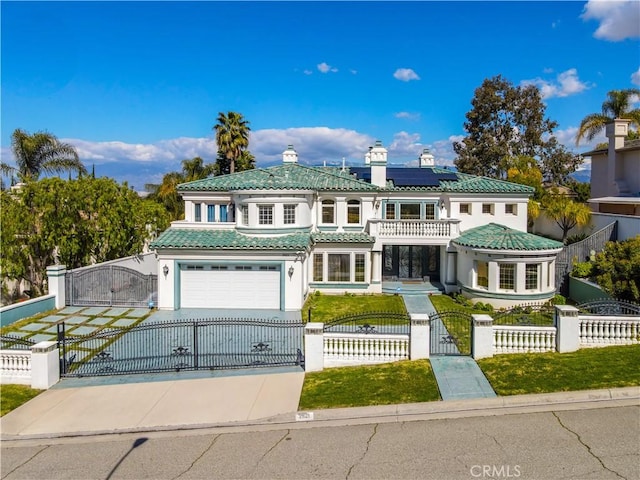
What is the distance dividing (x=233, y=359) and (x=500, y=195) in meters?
18.4

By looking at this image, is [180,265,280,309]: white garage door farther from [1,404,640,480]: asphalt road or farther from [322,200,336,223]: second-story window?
[1,404,640,480]: asphalt road

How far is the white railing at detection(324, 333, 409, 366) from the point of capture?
14.0m

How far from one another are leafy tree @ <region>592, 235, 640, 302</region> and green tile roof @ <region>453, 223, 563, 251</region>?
2209mm

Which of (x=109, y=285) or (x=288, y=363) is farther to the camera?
(x=109, y=285)

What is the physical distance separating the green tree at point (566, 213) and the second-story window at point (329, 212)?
43.5 ft

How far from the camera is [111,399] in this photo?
1241cm

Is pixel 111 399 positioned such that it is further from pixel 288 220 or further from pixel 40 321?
pixel 288 220

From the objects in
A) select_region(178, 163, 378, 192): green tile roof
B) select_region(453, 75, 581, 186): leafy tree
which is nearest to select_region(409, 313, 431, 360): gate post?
select_region(178, 163, 378, 192): green tile roof

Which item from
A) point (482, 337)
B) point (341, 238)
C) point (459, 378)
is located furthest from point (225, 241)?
point (459, 378)

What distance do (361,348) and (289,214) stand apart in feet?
38.5

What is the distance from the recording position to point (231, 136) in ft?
131

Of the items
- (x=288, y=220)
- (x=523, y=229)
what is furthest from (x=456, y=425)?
(x=523, y=229)

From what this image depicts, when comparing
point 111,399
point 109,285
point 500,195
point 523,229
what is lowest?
point 111,399

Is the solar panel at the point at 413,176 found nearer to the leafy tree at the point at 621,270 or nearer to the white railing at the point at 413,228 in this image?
the white railing at the point at 413,228
